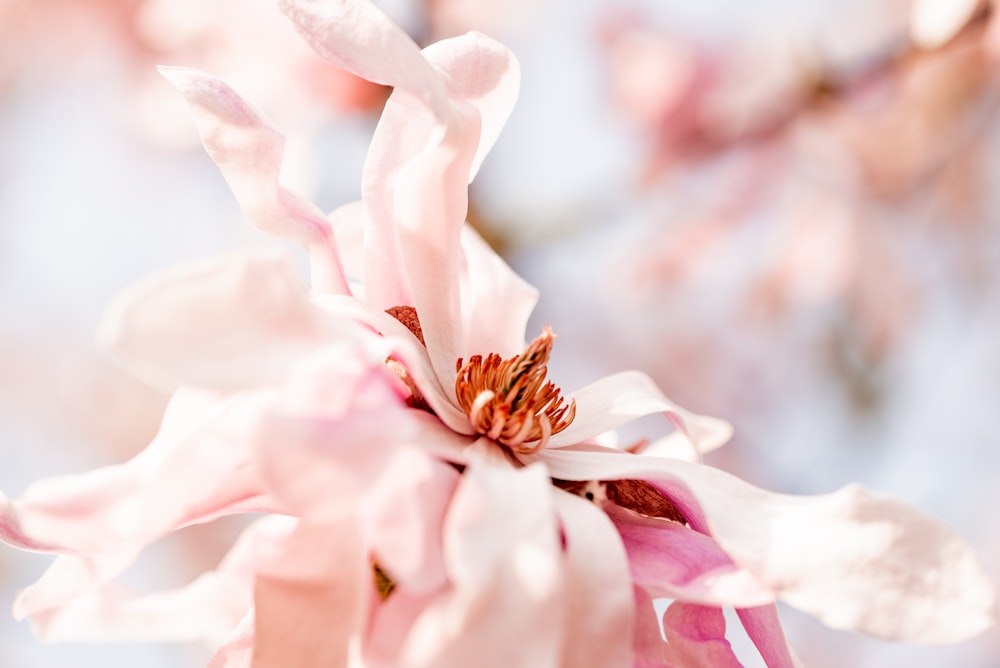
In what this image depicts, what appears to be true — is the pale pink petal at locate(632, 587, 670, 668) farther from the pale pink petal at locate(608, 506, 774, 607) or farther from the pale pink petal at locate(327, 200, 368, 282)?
the pale pink petal at locate(327, 200, 368, 282)

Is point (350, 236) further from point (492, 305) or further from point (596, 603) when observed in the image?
point (596, 603)

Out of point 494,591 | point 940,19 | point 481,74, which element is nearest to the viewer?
point 494,591

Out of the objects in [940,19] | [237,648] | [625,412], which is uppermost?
[940,19]

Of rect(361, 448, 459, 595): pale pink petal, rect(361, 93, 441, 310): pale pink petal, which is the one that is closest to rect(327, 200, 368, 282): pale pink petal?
rect(361, 93, 441, 310): pale pink petal

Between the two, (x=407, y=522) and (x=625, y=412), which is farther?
(x=625, y=412)

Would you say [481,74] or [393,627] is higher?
[481,74]

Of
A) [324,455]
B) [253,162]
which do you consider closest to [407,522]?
[324,455]

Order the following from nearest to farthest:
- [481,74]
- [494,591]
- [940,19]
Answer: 1. [494,591]
2. [481,74]
3. [940,19]
